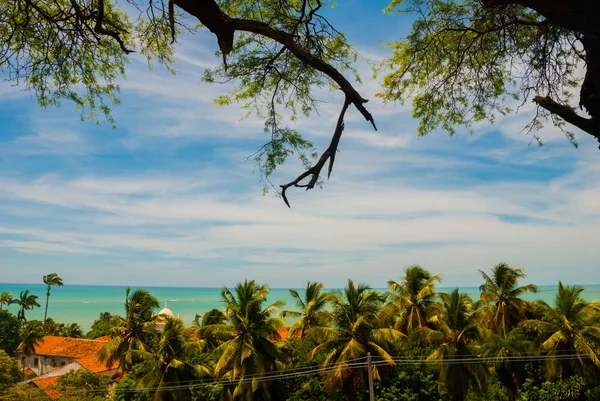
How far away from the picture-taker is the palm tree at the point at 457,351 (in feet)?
73.0

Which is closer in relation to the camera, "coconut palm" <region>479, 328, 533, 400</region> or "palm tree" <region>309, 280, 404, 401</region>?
"palm tree" <region>309, 280, 404, 401</region>

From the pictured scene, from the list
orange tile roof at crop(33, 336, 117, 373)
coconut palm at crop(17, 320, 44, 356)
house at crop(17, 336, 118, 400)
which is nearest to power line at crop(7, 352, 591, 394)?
orange tile roof at crop(33, 336, 117, 373)

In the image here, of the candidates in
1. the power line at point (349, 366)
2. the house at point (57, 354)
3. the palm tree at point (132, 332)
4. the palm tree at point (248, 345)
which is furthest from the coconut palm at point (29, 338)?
the palm tree at point (248, 345)

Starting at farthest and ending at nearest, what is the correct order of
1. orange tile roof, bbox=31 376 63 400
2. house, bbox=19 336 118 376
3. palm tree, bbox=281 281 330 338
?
house, bbox=19 336 118 376, orange tile roof, bbox=31 376 63 400, palm tree, bbox=281 281 330 338

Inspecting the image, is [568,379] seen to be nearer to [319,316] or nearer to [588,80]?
[319,316]

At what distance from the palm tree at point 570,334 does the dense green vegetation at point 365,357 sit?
5cm

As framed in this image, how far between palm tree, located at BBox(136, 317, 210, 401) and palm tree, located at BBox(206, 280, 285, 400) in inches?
62.5

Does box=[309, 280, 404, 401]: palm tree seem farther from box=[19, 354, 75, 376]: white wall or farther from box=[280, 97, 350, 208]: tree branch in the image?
box=[19, 354, 75, 376]: white wall

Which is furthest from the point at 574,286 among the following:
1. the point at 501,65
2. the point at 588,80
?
the point at 588,80

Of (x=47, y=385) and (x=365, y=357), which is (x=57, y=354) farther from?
(x=365, y=357)

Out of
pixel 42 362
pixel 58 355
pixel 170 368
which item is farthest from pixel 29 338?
pixel 170 368

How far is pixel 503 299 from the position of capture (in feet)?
94.0

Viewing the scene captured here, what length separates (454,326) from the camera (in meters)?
23.0

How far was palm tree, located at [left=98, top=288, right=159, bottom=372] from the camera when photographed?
1022 inches
